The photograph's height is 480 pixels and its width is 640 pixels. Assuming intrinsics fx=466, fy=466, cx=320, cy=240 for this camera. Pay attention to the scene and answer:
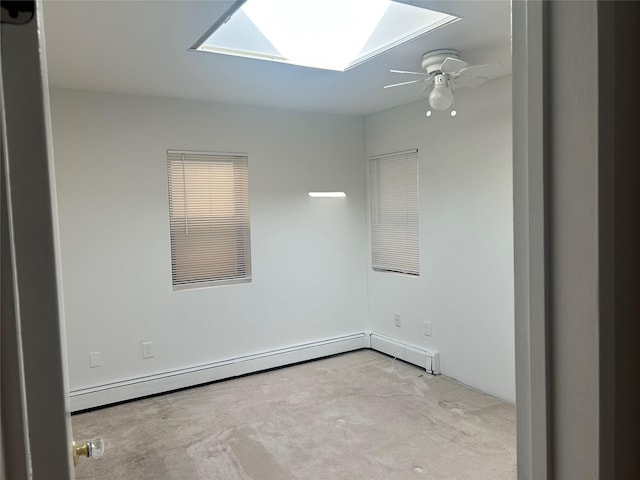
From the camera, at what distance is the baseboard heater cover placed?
13.9ft

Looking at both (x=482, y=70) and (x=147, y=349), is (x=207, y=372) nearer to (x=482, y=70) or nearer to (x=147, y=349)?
(x=147, y=349)

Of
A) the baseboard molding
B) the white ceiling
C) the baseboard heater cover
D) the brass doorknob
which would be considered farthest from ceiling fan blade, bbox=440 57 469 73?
the baseboard molding

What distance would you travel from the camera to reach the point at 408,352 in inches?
178

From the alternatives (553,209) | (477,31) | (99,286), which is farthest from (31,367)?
(99,286)

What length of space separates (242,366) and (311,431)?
51.2 inches

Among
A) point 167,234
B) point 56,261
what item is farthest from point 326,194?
point 56,261

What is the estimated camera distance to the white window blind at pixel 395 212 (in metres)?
4.44

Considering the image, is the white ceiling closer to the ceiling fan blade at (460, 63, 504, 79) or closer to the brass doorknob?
the ceiling fan blade at (460, 63, 504, 79)

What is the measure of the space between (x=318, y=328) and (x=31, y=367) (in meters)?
4.32

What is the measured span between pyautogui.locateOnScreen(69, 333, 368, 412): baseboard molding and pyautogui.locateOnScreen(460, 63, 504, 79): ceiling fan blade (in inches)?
119

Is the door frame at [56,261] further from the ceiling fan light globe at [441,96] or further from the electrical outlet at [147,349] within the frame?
the electrical outlet at [147,349]

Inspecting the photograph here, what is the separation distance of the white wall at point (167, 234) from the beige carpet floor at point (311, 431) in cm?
47

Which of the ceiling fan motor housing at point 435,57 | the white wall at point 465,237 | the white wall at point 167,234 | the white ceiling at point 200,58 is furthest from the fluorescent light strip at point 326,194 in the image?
the ceiling fan motor housing at point 435,57

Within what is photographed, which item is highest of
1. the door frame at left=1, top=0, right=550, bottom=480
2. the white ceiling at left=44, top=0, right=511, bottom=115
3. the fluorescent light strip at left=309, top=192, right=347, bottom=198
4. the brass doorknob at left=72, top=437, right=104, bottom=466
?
the white ceiling at left=44, top=0, right=511, bottom=115
